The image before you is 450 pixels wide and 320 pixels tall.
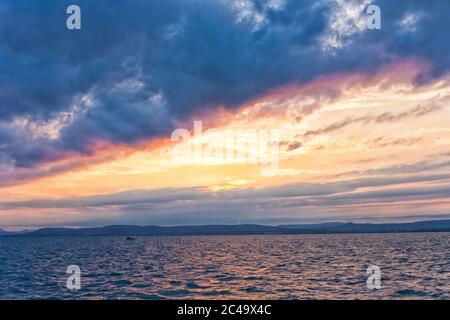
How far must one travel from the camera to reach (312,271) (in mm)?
51719

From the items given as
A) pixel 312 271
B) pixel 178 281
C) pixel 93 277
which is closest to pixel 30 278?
pixel 93 277

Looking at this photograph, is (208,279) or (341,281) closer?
(341,281)
